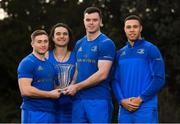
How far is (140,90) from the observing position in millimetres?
6746

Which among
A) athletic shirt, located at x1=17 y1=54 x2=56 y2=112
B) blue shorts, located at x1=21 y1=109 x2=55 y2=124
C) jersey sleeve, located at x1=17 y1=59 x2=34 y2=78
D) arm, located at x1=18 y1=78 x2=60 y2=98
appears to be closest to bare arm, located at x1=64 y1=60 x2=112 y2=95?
arm, located at x1=18 y1=78 x2=60 y2=98

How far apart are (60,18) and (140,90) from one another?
16.5 metres

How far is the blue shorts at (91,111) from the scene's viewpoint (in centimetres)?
682

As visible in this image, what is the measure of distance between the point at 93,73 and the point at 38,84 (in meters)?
0.68

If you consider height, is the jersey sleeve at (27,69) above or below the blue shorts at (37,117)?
above

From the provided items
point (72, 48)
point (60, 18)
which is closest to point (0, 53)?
point (60, 18)

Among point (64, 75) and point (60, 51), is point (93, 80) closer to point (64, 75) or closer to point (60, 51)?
point (64, 75)

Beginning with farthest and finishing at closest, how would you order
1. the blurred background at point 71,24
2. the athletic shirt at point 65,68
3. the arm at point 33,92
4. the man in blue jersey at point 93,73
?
1. the blurred background at point 71,24
2. the athletic shirt at point 65,68
3. the man in blue jersey at point 93,73
4. the arm at point 33,92

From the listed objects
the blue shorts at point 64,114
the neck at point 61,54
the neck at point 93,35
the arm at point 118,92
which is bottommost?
the blue shorts at point 64,114

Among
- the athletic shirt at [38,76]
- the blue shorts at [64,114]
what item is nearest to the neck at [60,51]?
the athletic shirt at [38,76]

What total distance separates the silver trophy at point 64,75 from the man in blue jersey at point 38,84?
0.13 meters

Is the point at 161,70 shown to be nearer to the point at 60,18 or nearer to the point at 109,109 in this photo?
the point at 109,109

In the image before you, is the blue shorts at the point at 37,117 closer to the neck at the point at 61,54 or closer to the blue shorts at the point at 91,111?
the blue shorts at the point at 91,111

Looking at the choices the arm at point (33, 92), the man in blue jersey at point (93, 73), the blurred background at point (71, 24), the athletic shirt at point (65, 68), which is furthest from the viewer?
the blurred background at point (71, 24)
